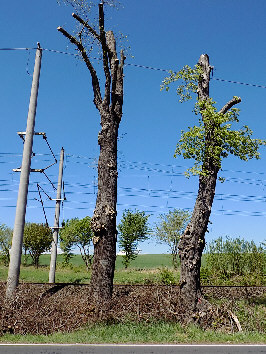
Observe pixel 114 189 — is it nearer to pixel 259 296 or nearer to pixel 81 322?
pixel 81 322

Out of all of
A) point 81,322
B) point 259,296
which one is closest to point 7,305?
point 81,322

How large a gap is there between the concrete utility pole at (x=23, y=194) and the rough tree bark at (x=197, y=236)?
19.2ft

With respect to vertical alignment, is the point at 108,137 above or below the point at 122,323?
above

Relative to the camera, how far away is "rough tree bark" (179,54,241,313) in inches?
478

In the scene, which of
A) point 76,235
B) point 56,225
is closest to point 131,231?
point 76,235

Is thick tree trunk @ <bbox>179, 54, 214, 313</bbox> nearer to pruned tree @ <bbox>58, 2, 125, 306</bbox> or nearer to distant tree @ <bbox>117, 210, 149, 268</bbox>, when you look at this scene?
pruned tree @ <bbox>58, 2, 125, 306</bbox>

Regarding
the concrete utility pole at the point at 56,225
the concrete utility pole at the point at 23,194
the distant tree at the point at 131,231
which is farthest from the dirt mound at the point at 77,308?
the distant tree at the point at 131,231

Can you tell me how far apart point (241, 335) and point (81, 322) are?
4773 mm

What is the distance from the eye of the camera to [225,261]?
20.4 meters

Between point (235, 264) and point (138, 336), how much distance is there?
500 inches

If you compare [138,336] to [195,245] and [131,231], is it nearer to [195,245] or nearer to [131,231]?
[195,245]

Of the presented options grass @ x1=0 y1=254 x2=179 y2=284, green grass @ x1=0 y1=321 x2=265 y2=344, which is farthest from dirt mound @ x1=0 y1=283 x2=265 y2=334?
grass @ x1=0 y1=254 x2=179 y2=284
